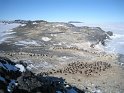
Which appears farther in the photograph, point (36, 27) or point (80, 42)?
point (36, 27)

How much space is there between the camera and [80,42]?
57906 mm

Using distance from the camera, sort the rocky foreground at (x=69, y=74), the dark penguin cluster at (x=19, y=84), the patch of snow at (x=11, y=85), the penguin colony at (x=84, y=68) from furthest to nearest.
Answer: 1. the penguin colony at (x=84, y=68)
2. the rocky foreground at (x=69, y=74)
3. the dark penguin cluster at (x=19, y=84)
4. the patch of snow at (x=11, y=85)

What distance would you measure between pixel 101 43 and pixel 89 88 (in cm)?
3823

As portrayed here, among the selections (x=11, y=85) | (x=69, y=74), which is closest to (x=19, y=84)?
(x=11, y=85)

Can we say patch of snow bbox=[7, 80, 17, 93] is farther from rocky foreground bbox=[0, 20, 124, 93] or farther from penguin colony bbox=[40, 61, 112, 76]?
penguin colony bbox=[40, 61, 112, 76]

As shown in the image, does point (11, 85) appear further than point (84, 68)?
No

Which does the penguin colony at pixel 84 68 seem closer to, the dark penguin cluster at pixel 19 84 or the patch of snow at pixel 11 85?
the dark penguin cluster at pixel 19 84

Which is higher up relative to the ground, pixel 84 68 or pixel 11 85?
pixel 11 85

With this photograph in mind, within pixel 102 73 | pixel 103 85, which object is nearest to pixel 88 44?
pixel 102 73

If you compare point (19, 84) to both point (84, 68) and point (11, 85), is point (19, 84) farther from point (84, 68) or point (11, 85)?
point (84, 68)

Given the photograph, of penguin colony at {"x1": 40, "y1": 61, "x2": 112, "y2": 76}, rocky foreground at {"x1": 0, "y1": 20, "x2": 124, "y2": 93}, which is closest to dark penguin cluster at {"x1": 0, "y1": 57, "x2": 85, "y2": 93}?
rocky foreground at {"x1": 0, "y1": 20, "x2": 124, "y2": 93}

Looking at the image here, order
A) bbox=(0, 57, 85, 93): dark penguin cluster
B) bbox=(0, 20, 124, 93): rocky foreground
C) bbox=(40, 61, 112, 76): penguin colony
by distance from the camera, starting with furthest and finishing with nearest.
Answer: bbox=(40, 61, 112, 76): penguin colony → bbox=(0, 20, 124, 93): rocky foreground → bbox=(0, 57, 85, 93): dark penguin cluster

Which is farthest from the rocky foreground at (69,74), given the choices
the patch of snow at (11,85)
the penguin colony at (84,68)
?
the patch of snow at (11,85)

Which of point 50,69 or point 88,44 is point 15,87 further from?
point 88,44
